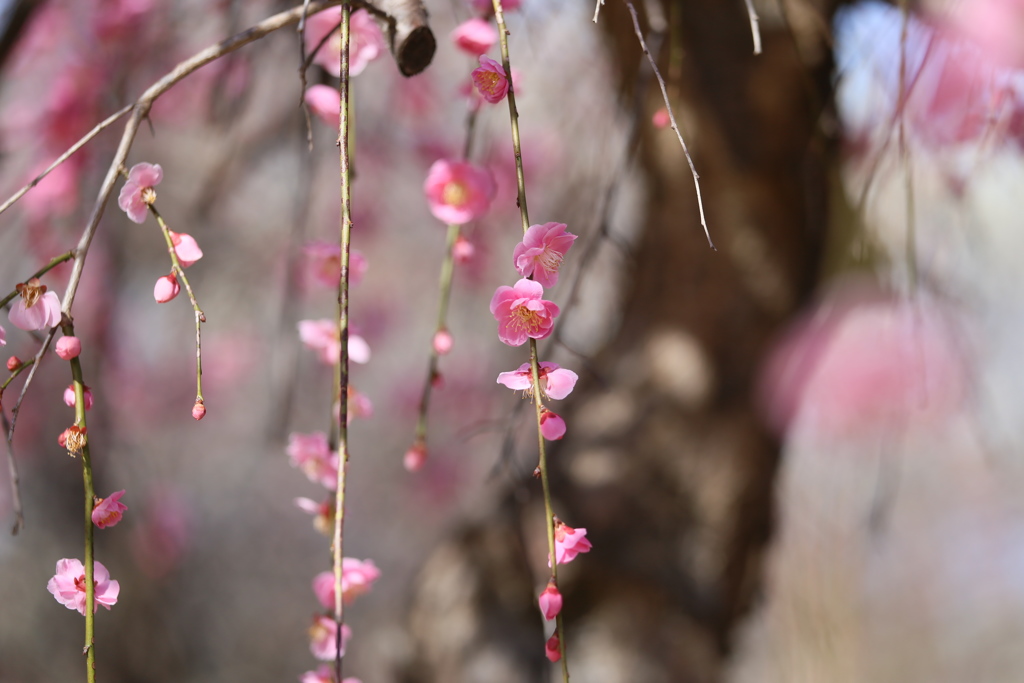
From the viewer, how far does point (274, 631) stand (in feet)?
10.2

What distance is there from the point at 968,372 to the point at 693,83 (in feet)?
1.86

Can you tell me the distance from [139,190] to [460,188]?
0.30 metres

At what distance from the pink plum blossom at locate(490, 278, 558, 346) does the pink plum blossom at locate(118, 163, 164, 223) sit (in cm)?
25

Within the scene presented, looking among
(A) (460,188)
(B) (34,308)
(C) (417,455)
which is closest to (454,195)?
(A) (460,188)

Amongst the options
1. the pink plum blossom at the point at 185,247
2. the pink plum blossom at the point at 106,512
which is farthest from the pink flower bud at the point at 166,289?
the pink plum blossom at the point at 106,512

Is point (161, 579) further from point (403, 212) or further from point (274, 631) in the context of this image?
point (403, 212)

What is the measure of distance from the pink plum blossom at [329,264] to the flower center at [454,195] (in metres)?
0.10

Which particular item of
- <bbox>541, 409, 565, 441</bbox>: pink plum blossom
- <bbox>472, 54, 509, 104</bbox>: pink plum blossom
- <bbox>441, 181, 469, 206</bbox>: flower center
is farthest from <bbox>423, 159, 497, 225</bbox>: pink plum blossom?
<bbox>541, 409, 565, 441</bbox>: pink plum blossom

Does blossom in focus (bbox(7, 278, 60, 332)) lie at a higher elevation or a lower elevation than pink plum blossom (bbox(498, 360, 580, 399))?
higher

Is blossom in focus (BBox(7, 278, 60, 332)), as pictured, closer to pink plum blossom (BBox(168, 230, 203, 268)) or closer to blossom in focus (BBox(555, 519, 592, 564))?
pink plum blossom (BBox(168, 230, 203, 268))

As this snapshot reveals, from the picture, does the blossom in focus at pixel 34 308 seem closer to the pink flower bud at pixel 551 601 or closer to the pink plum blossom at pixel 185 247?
the pink plum blossom at pixel 185 247

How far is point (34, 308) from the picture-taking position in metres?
0.47

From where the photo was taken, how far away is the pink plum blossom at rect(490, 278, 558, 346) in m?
0.45

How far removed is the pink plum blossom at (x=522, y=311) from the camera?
45 cm
